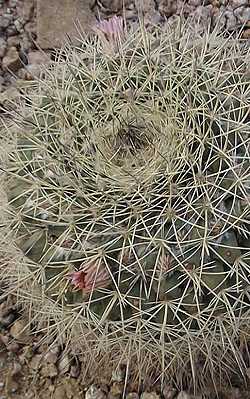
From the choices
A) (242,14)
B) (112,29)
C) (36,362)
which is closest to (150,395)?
(36,362)

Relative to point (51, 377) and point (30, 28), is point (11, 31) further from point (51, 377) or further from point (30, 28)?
point (51, 377)

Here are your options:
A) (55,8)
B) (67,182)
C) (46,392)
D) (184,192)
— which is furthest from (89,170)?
(55,8)

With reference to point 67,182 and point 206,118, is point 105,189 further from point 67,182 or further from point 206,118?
point 206,118

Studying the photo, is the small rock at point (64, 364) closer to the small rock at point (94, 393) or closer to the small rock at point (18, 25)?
the small rock at point (94, 393)

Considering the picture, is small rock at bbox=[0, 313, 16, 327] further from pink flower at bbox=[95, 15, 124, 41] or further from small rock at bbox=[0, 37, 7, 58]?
small rock at bbox=[0, 37, 7, 58]

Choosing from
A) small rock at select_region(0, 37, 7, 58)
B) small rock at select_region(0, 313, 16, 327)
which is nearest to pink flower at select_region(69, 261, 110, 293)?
small rock at select_region(0, 313, 16, 327)

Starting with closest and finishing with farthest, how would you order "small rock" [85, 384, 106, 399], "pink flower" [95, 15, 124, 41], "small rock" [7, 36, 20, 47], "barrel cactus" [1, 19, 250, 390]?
1. "barrel cactus" [1, 19, 250, 390]
2. "pink flower" [95, 15, 124, 41]
3. "small rock" [85, 384, 106, 399]
4. "small rock" [7, 36, 20, 47]
